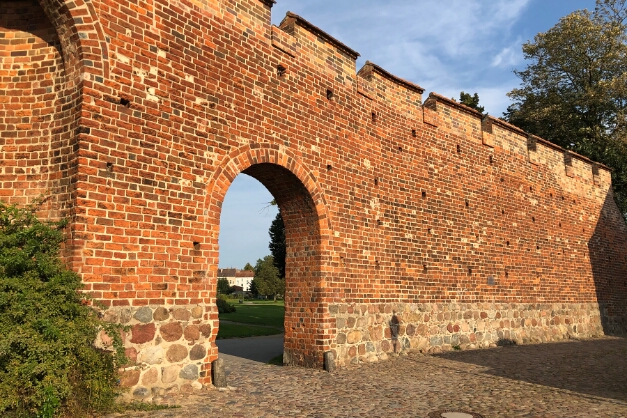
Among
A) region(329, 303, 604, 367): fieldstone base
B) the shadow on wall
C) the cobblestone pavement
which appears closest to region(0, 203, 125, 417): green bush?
the cobblestone pavement

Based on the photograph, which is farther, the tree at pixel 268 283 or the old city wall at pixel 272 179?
the tree at pixel 268 283

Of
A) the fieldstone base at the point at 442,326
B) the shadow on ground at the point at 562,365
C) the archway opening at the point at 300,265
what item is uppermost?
the archway opening at the point at 300,265

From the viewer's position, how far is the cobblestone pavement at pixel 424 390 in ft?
19.3

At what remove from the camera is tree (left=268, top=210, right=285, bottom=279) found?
2547 centimetres

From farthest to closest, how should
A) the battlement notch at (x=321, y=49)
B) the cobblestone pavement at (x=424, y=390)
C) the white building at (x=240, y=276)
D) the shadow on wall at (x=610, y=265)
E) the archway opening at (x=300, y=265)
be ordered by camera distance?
the white building at (x=240, y=276)
the shadow on wall at (x=610, y=265)
the battlement notch at (x=321, y=49)
the archway opening at (x=300, y=265)
the cobblestone pavement at (x=424, y=390)

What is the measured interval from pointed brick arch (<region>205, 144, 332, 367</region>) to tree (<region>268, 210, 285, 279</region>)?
15.5 m

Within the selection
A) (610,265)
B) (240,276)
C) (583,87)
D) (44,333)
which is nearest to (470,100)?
(583,87)

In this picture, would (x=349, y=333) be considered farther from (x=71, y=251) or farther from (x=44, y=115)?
(x=44, y=115)

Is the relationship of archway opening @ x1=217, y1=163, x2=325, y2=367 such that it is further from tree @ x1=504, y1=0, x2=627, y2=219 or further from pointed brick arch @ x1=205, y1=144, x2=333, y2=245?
tree @ x1=504, y1=0, x2=627, y2=219

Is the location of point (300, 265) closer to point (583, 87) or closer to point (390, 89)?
point (390, 89)

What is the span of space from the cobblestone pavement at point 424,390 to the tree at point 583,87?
15.4 meters

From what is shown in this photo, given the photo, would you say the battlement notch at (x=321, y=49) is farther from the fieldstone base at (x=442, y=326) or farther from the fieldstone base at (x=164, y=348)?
the fieldstone base at (x=164, y=348)

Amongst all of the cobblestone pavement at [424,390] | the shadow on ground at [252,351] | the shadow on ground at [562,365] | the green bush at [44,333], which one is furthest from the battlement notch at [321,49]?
the shadow on ground at [562,365]

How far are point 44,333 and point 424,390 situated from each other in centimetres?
503
